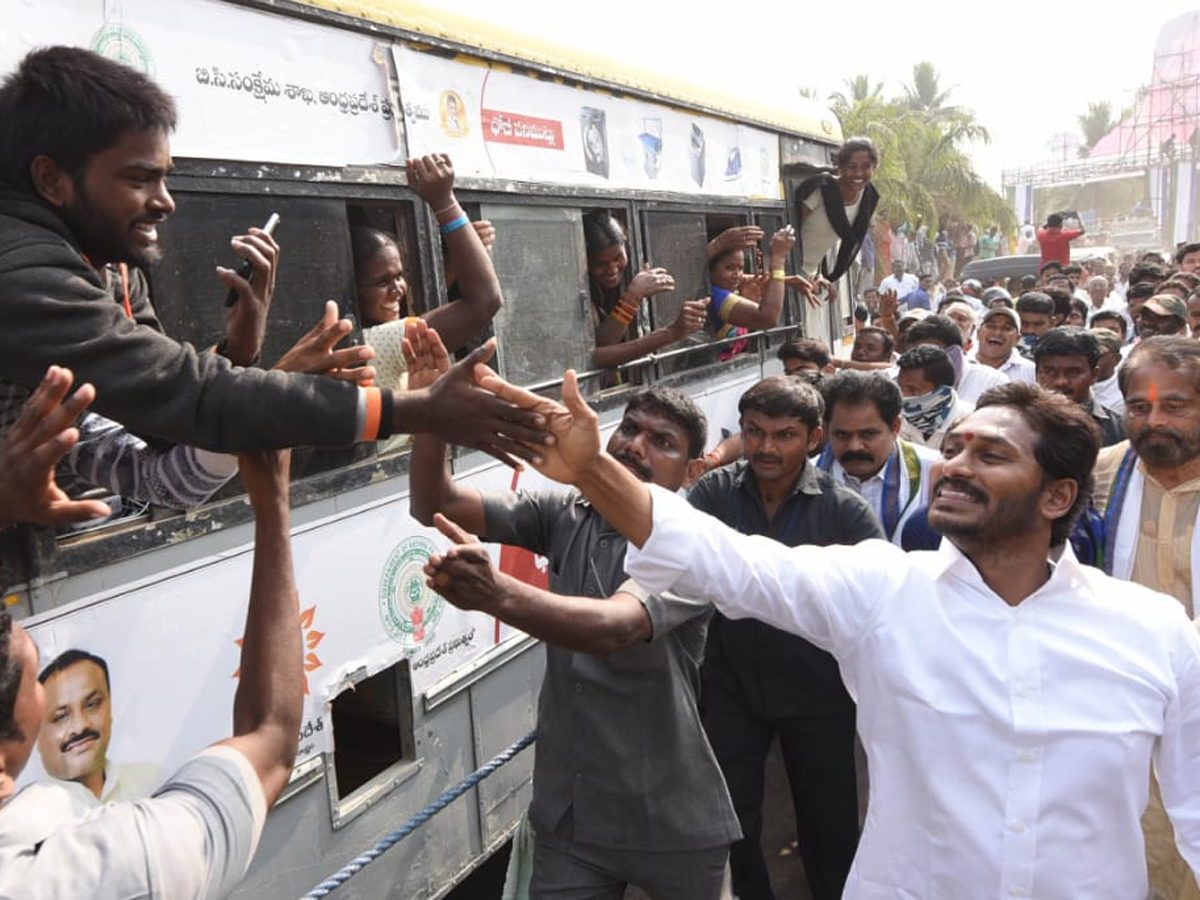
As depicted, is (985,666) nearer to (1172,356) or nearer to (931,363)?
(1172,356)

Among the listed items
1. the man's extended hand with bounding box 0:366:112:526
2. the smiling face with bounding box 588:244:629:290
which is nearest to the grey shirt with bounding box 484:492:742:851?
the man's extended hand with bounding box 0:366:112:526

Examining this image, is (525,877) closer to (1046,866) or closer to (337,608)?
(337,608)

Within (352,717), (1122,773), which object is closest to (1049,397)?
(1122,773)

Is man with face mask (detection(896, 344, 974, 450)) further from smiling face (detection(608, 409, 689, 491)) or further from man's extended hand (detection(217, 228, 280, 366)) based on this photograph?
man's extended hand (detection(217, 228, 280, 366))

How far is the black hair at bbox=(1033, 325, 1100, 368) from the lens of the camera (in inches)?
171

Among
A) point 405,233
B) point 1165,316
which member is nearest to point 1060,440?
point 405,233

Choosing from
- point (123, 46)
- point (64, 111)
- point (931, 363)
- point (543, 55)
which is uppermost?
point (543, 55)

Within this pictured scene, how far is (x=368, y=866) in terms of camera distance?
2.94 metres

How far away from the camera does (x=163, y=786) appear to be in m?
1.24

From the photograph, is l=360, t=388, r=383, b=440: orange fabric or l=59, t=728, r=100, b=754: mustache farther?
l=59, t=728, r=100, b=754: mustache

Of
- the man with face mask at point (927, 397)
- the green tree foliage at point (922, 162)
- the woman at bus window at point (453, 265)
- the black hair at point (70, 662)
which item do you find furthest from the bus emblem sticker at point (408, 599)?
the green tree foliage at point (922, 162)

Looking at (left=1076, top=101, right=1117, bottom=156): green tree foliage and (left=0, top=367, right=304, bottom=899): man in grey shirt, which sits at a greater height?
(left=1076, top=101, right=1117, bottom=156): green tree foliage

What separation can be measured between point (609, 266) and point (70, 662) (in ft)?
9.28

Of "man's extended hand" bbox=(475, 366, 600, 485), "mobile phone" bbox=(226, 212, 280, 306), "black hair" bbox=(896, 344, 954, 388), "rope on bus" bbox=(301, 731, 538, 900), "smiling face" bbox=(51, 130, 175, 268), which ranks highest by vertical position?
"smiling face" bbox=(51, 130, 175, 268)
